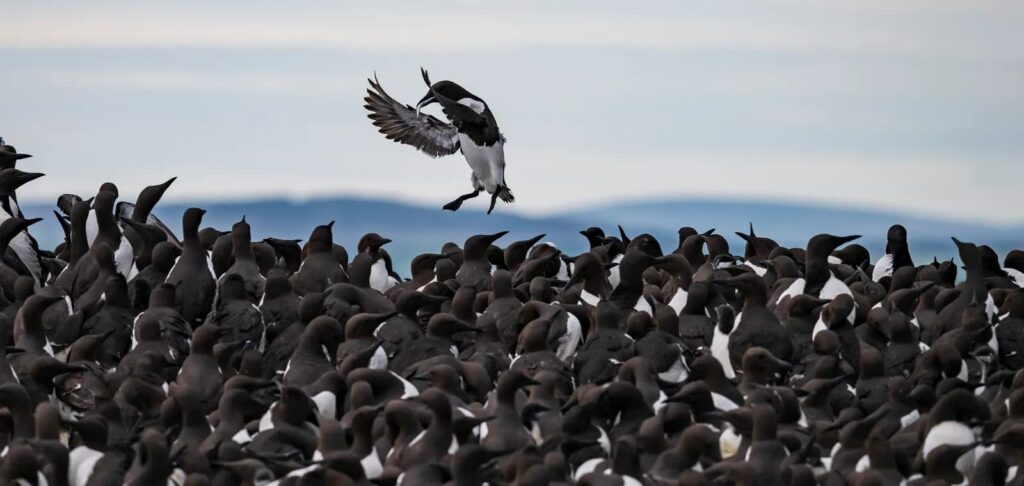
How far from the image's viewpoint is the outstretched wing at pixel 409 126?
21562 millimetres

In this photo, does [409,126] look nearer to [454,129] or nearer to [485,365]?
[454,129]

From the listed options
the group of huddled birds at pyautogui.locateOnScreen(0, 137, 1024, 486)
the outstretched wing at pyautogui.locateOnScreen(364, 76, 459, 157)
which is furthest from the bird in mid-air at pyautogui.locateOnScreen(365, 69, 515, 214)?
the group of huddled birds at pyautogui.locateOnScreen(0, 137, 1024, 486)

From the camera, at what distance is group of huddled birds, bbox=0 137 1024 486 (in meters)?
11.6

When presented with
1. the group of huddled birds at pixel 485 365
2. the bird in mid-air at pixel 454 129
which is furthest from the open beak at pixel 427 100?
the group of huddled birds at pixel 485 365

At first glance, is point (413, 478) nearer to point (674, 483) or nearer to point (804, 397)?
point (674, 483)

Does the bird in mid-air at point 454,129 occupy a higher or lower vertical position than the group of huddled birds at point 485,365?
Result: higher

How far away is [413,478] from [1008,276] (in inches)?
328

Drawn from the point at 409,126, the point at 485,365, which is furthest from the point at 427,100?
the point at 485,365

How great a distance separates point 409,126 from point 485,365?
25.9ft

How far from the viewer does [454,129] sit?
21.7 metres

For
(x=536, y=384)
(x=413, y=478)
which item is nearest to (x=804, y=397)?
(x=536, y=384)

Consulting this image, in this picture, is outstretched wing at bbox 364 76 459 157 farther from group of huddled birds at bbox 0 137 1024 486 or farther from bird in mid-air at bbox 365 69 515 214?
group of huddled birds at bbox 0 137 1024 486

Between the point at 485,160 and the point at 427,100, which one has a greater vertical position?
the point at 427,100

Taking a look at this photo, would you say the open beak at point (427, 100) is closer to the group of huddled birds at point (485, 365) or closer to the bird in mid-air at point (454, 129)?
the bird in mid-air at point (454, 129)
